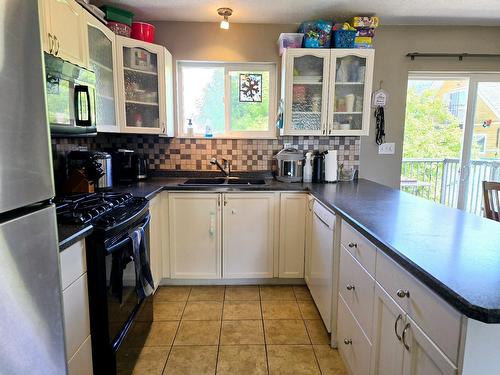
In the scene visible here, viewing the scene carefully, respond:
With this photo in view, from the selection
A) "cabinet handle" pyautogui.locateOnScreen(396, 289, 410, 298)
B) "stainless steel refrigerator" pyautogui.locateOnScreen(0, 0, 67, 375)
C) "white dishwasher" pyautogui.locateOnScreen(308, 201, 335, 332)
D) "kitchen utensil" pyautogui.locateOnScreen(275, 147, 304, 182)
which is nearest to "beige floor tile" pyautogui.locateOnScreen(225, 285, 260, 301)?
"white dishwasher" pyautogui.locateOnScreen(308, 201, 335, 332)

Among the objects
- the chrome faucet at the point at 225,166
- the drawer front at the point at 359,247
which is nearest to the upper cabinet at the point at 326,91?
the chrome faucet at the point at 225,166

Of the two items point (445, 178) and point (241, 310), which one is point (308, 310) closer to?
point (241, 310)

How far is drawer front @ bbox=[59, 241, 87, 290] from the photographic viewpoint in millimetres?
1167

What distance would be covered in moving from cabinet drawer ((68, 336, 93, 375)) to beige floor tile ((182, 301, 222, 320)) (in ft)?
3.25

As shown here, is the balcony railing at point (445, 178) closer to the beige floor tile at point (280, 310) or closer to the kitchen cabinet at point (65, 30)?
the beige floor tile at point (280, 310)

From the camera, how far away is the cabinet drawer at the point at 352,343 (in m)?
1.43

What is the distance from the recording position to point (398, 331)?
1.11 m

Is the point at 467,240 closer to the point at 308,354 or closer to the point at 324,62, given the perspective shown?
the point at 308,354

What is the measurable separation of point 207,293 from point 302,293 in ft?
2.69

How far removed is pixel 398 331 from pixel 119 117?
8.27 ft

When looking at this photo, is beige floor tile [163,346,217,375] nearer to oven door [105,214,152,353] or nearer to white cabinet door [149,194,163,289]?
oven door [105,214,152,353]

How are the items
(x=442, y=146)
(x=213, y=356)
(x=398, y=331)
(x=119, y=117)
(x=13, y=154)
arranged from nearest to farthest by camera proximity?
(x=13, y=154)
(x=398, y=331)
(x=213, y=356)
(x=119, y=117)
(x=442, y=146)

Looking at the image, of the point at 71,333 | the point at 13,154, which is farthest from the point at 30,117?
the point at 71,333

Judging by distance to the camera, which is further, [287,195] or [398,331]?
[287,195]
